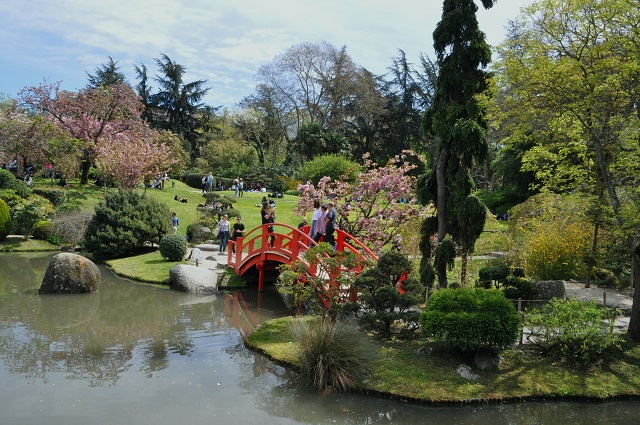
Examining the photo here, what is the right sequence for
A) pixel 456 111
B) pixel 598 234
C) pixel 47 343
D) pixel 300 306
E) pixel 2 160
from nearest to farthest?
pixel 47 343 → pixel 456 111 → pixel 300 306 → pixel 598 234 → pixel 2 160

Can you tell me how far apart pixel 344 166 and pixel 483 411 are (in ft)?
97.5

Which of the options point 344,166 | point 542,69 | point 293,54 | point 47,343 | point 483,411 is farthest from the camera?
point 293,54

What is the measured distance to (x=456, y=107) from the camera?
516 inches

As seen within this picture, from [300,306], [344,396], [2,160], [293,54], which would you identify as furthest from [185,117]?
[344,396]

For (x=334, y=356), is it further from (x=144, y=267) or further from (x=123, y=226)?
(x=123, y=226)

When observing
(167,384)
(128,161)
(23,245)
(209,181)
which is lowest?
(167,384)

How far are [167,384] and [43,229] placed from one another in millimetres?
20301

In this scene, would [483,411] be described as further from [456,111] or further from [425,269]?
[456,111]

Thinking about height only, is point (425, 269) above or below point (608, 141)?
below

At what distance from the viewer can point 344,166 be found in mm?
37938

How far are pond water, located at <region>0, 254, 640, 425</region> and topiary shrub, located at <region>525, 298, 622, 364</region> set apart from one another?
3.61 ft

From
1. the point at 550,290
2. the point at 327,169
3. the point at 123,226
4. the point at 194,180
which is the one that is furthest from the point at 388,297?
the point at 194,180

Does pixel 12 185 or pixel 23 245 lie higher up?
pixel 12 185

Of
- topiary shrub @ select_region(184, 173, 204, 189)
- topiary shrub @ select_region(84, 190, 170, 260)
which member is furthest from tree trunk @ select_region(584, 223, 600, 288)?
topiary shrub @ select_region(184, 173, 204, 189)
